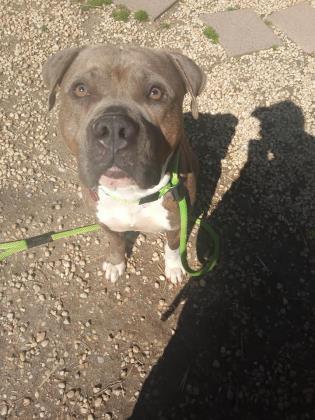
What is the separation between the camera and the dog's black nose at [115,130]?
251cm

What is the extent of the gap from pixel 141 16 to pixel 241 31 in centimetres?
170

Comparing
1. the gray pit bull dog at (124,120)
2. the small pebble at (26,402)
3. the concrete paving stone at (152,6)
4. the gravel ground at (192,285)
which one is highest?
the gray pit bull dog at (124,120)

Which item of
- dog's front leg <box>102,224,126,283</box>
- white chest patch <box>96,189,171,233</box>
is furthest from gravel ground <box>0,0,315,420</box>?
white chest patch <box>96,189,171,233</box>

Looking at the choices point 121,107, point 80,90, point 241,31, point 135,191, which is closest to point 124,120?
point 121,107

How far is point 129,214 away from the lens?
335 cm

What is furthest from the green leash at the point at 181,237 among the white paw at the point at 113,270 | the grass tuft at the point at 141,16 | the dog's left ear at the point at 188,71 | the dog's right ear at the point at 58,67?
the grass tuft at the point at 141,16

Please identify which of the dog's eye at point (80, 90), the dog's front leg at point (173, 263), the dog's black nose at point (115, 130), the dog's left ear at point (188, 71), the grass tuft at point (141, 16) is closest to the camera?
the dog's black nose at point (115, 130)

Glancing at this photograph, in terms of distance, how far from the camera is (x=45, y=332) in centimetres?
411

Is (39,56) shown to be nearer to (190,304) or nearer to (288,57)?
(288,57)

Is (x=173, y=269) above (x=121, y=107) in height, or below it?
below

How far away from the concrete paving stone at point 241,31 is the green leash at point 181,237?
3.24 metres

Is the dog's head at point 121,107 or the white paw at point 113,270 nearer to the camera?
the dog's head at point 121,107

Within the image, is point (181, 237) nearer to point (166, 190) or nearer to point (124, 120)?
point (166, 190)

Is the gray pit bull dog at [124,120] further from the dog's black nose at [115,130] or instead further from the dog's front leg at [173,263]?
the dog's front leg at [173,263]
